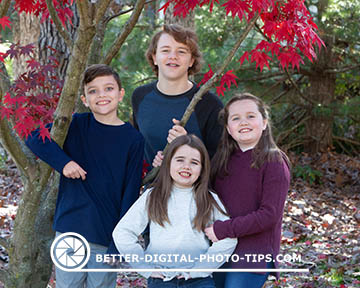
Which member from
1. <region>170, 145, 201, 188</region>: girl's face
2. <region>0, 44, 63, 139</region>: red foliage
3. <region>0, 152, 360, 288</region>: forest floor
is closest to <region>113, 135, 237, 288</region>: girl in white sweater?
<region>170, 145, 201, 188</region>: girl's face

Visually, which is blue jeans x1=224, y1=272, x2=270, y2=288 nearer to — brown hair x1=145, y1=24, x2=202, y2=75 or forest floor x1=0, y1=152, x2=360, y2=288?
brown hair x1=145, y1=24, x2=202, y2=75

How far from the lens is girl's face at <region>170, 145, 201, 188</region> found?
2.54 m

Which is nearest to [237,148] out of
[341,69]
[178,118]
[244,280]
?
[178,118]

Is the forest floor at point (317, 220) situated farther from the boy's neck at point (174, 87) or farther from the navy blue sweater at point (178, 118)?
the boy's neck at point (174, 87)

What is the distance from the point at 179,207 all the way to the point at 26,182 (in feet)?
3.46

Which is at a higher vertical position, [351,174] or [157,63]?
[157,63]

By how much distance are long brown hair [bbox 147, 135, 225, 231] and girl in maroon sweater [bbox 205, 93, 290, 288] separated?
8cm

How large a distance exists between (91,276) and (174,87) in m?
1.23

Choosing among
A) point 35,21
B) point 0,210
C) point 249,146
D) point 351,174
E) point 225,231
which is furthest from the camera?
point 35,21

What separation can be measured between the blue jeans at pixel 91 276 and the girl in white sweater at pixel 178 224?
7.5 inches

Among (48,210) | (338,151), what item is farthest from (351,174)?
Result: (48,210)

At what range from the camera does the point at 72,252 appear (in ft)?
8.53

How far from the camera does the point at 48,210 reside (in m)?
3.17

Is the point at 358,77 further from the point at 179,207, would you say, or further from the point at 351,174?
the point at 179,207
